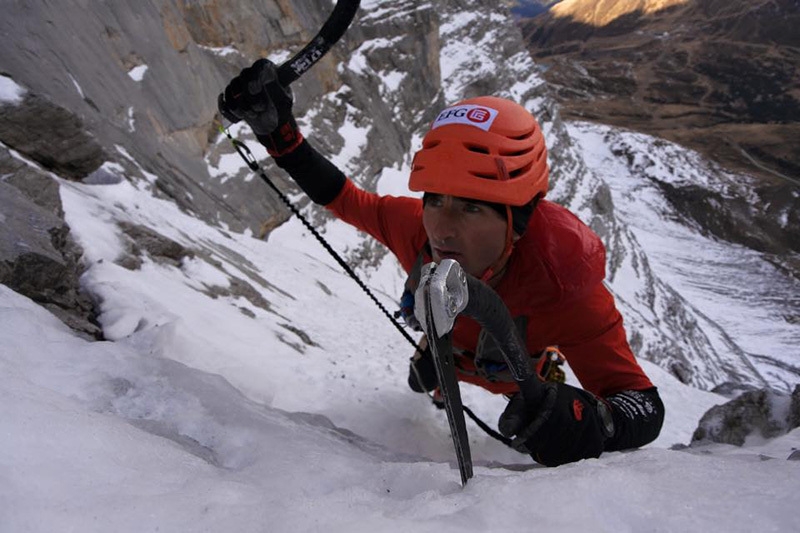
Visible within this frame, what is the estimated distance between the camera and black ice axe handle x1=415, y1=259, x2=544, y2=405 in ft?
3.93

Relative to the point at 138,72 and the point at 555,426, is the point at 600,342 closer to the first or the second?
the point at 555,426

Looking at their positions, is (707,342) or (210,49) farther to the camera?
(707,342)

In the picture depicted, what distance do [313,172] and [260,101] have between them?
523 millimetres

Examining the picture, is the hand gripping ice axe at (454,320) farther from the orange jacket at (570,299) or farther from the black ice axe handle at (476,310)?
the orange jacket at (570,299)

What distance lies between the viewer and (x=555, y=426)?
1.73 metres

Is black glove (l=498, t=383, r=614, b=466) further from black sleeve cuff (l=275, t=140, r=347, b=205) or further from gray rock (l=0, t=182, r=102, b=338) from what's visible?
gray rock (l=0, t=182, r=102, b=338)

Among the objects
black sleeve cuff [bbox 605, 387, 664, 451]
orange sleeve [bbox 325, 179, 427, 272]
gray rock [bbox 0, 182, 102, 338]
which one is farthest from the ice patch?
black sleeve cuff [bbox 605, 387, 664, 451]

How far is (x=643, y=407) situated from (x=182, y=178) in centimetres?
1135

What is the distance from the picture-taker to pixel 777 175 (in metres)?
65.1

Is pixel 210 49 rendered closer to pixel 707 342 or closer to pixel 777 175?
pixel 707 342

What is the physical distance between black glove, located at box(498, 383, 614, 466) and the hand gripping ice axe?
6.8 inches

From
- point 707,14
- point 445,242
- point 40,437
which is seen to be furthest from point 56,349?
point 707,14

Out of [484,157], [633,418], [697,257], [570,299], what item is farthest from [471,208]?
[697,257]

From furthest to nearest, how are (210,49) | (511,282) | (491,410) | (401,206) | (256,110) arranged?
(210,49), (491,410), (401,206), (256,110), (511,282)
